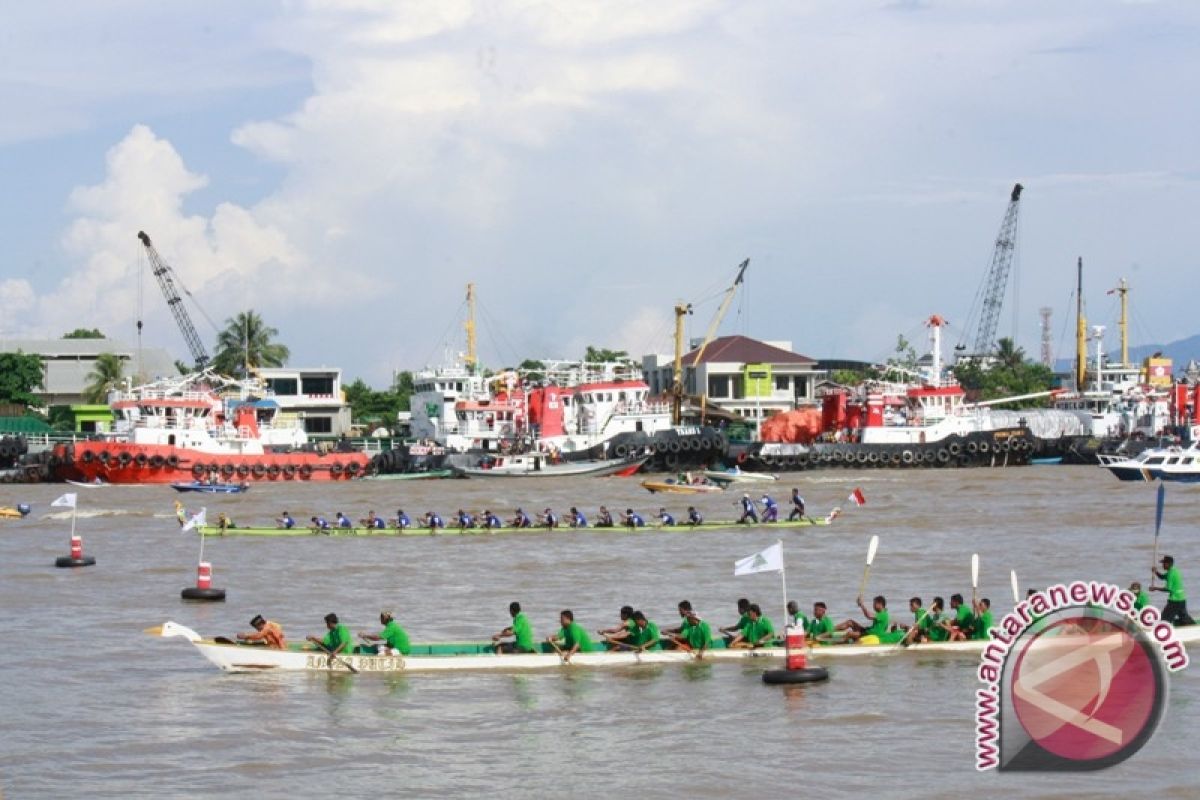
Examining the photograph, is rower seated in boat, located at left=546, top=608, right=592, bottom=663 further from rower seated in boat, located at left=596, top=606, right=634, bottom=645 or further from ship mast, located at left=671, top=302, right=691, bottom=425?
ship mast, located at left=671, top=302, right=691, bottom=425

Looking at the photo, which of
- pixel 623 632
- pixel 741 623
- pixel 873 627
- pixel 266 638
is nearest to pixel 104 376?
pixel 266 638

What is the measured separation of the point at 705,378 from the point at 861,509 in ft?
193

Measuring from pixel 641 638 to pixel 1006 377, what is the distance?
121 meters

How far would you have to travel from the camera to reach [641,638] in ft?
87.6

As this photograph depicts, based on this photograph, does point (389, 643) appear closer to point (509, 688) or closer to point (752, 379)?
point (509, 688)

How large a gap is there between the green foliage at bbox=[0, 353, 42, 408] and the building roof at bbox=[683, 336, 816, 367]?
1820 inches

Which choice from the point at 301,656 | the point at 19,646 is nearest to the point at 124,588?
the point at 19,646

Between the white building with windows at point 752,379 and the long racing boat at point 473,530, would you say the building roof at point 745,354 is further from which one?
the long racing boat at point 473,530

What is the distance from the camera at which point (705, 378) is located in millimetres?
117875

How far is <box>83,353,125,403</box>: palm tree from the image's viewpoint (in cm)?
11660

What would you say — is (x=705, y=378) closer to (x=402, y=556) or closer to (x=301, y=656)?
(x=402, y=556)

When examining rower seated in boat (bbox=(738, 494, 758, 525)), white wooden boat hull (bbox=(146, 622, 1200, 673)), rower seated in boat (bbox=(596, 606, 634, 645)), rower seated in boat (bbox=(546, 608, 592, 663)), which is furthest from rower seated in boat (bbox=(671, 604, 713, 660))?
rower seated in boat (bbox=(738, 494, 758, 525))

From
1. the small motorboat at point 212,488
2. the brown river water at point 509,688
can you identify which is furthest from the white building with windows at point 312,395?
the brown river water at point 509,688

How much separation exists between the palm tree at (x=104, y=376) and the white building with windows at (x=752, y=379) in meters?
38.4
